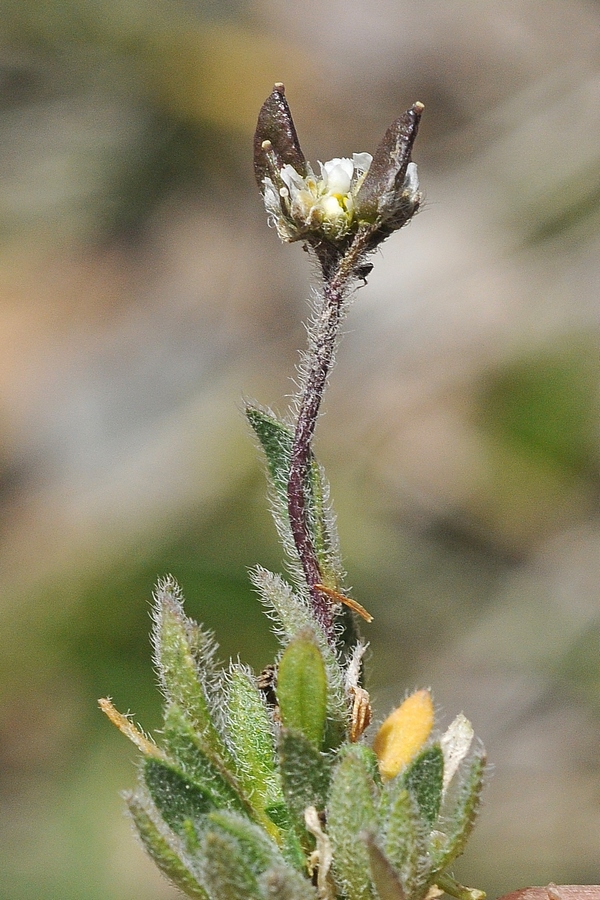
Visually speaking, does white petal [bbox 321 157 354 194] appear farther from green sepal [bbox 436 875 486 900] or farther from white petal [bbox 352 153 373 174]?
green sepal [bbox 436 875 486 900]

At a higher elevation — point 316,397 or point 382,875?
point 316,397

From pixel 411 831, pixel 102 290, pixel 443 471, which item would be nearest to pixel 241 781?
pixel 411 831

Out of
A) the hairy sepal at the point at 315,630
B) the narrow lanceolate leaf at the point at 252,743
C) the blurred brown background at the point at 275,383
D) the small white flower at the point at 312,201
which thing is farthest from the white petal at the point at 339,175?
the blurred brown background at the point at 275,383

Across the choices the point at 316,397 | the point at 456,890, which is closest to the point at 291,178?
the point at 316,397

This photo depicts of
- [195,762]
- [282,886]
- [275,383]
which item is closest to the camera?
[282,886]

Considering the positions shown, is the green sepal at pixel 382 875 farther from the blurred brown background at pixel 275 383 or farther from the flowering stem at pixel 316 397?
the blurred brown background at pixel 275 383

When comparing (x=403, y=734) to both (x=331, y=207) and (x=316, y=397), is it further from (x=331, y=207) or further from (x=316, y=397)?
(x=331, y=207)

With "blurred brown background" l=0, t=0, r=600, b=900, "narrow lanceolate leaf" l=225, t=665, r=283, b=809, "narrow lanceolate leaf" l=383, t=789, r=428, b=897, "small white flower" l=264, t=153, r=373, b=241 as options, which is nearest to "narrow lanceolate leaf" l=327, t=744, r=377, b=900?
"narrow lanceolate leaf" l=383, t=789, r=428, b=897
